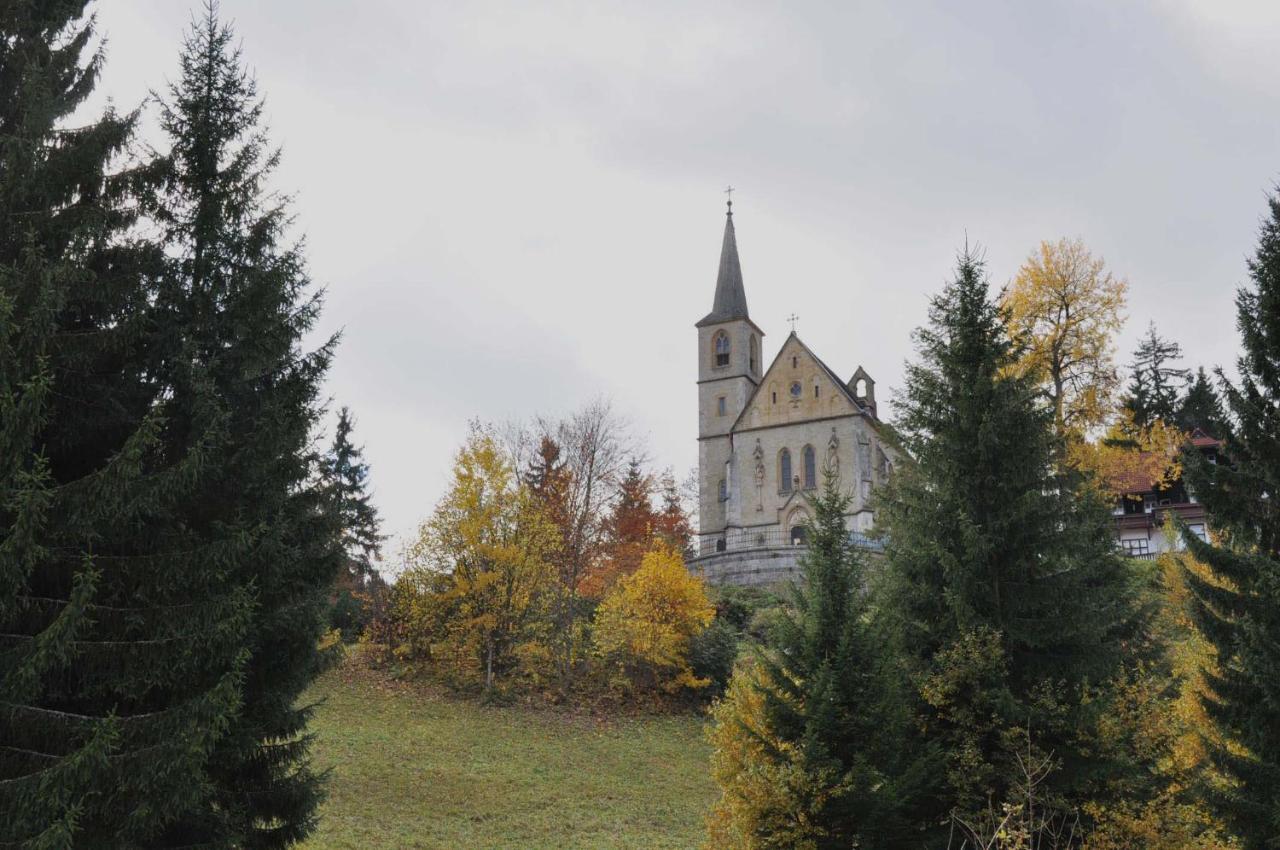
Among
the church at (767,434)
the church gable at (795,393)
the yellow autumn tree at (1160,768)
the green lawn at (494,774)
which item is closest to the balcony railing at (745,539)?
the church at (767,434)

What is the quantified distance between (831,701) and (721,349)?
40544mm

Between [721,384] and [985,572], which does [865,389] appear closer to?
[721,384]

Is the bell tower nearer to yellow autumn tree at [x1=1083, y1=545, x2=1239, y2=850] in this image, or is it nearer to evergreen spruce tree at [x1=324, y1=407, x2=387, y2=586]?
evergreen spruce tree at [x1=324, y1=407, x2=387, y2=586]

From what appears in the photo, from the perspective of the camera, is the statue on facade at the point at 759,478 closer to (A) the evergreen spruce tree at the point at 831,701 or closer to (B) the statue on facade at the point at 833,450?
(B) the statue on facade at the point at 833,450

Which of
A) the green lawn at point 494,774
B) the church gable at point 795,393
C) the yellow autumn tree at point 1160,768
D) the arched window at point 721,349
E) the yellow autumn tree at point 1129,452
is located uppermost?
the arched window at point 721,349

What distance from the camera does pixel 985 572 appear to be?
16531 mm

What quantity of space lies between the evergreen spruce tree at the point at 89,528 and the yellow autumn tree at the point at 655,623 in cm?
1847

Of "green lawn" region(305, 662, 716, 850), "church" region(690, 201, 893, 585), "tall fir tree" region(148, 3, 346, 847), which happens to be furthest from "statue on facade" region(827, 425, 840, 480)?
"tall fir tree" region(148, 3, 346, 847)

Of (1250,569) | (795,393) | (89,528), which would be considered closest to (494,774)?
(89,528)

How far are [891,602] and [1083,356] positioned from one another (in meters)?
14.6

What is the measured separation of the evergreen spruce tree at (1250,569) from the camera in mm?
13320

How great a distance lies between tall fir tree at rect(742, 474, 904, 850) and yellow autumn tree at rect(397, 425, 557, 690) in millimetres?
14018

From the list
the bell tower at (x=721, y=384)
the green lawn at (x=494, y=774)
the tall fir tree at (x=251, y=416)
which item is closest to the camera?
the tall fir tree at (x=251, y=416)

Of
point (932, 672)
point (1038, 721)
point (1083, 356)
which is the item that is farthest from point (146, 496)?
point (1083, 356)
